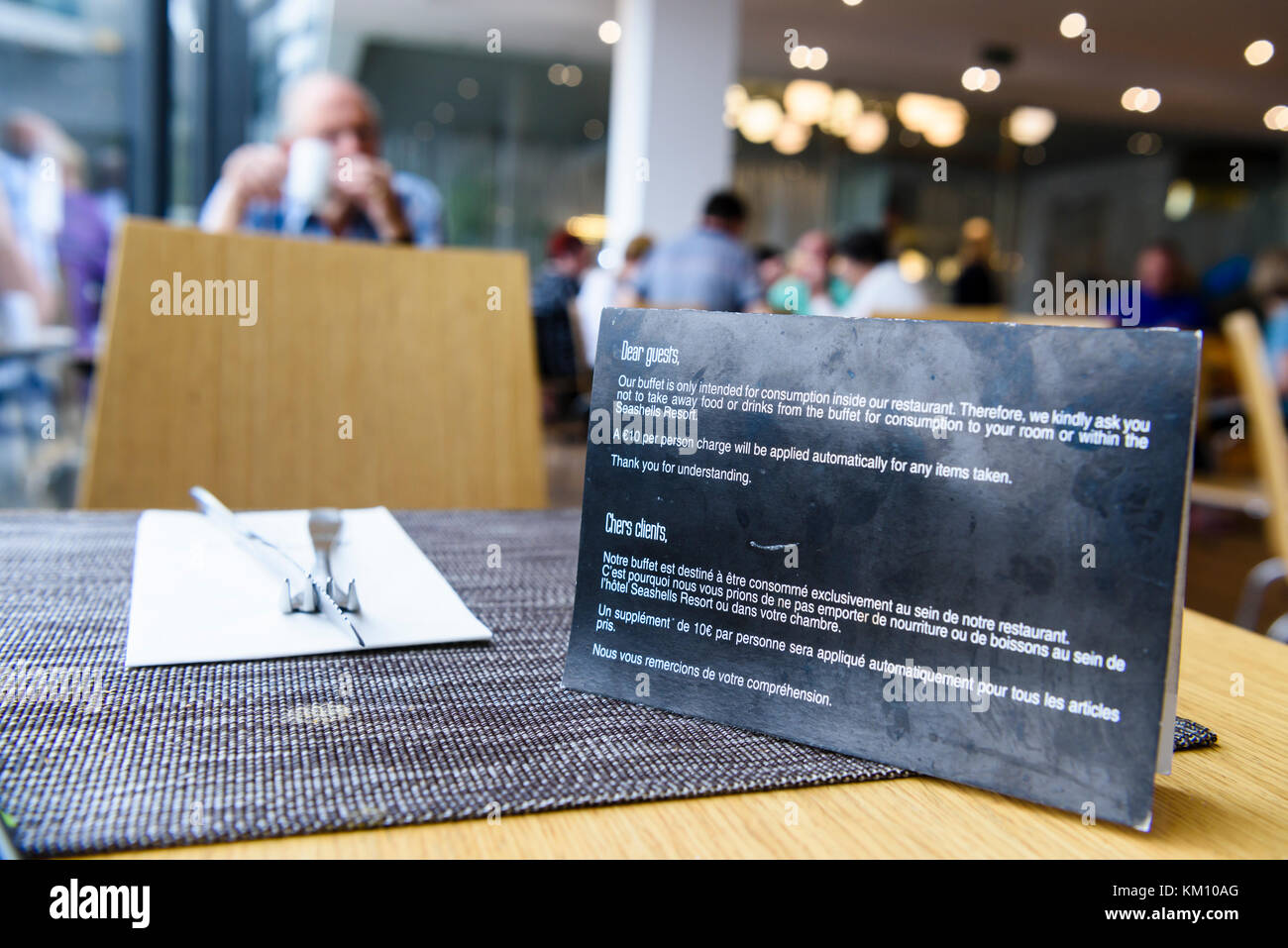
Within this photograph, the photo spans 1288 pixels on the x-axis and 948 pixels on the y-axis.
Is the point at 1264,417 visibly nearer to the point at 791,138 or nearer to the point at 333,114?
the point at 333,114

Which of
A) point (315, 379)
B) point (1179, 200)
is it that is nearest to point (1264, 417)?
point (315, 379)

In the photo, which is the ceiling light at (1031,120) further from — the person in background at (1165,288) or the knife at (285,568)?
the knife at (285,568)

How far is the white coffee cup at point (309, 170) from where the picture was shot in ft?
5.93

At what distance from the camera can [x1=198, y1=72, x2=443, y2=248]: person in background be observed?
2008mm

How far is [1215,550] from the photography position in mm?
4344

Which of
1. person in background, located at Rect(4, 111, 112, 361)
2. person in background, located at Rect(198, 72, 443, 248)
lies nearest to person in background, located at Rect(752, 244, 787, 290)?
person in background, located at Rect(4, 111, 112, 361)

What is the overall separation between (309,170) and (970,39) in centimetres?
693

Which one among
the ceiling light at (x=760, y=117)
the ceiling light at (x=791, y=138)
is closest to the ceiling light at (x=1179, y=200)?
the ceiling light at (x=791, y=138)

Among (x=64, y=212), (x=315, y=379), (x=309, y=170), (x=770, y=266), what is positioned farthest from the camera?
(x=770, y=266)

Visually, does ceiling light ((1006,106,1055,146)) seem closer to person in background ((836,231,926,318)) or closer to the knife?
person in background ((836,231,926,318))

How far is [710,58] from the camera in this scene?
232 inches
